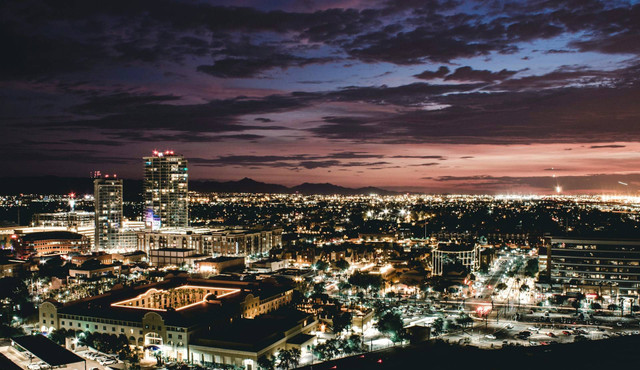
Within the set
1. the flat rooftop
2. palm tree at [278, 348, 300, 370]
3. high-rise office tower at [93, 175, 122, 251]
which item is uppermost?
high-rise office tower at [93, 175, 122, 251]

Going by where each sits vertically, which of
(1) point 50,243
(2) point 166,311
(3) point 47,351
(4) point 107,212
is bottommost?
(3) point 47,351

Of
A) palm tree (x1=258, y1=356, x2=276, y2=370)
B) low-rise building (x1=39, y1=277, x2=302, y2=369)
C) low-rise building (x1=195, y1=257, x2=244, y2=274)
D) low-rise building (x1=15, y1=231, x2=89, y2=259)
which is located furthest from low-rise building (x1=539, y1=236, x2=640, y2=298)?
low-rise building (x1=15, y1=231, x2=89, y2=259)

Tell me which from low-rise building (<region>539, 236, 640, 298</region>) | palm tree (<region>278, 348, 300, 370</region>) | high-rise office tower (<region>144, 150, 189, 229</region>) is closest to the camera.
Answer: palm tree (<region>278, 348, 300, 370</region>)

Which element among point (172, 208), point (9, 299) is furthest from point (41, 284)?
point (172, 208)

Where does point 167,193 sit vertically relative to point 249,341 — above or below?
above

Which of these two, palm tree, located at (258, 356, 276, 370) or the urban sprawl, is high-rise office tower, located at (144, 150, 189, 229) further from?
palm tree, located at (258, 356, 276, 370)

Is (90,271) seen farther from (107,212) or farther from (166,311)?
(107,212)

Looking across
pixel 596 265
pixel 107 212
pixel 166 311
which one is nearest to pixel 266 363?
pixel 166 311
